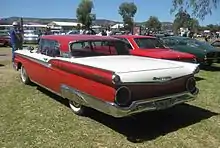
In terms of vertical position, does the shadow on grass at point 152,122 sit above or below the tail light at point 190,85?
below

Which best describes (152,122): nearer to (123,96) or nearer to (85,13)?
(123,96)

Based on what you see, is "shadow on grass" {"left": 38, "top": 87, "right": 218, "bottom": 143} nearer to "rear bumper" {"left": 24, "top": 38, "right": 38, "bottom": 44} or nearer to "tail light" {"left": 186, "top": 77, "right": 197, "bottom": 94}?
"tail light" {"left": 186, "top": 77, "right": 197, "bottom": 94}

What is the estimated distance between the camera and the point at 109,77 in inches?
194

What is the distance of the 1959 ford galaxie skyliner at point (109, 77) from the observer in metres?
4.98

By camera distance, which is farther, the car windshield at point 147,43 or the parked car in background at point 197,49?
the parked car in background at point 197,49

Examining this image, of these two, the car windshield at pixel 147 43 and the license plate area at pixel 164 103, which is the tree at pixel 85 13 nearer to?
the car windshield at pixel 147 43

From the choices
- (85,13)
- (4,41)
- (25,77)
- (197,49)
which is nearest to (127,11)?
(85,13)

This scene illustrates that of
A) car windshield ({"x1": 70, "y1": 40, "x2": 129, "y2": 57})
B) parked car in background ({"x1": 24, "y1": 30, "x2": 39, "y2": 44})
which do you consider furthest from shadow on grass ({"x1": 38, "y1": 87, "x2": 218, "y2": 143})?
parked car in background ({"x1": 24, "y1": 30, "x2": 39, "y2": 44})

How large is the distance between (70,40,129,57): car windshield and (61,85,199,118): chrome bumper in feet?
2.68

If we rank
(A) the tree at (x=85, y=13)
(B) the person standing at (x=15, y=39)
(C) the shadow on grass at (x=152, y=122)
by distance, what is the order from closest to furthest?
(C) the shadow on grass at (x=152, y=122) < (B) the person standing at (x=15, y=39) < (A) the tree at (x=85, y=13)

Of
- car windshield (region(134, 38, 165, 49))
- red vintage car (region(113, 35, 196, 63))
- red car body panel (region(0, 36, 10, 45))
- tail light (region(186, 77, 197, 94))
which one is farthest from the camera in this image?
red car body panel (region(0, 36, 10, 45))

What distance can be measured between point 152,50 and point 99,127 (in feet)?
16.4

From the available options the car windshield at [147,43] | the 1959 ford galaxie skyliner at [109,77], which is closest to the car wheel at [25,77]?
the 1959 ford galaxie skyliner at [109,77]

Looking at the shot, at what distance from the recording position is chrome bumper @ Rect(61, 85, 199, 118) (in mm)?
4941
